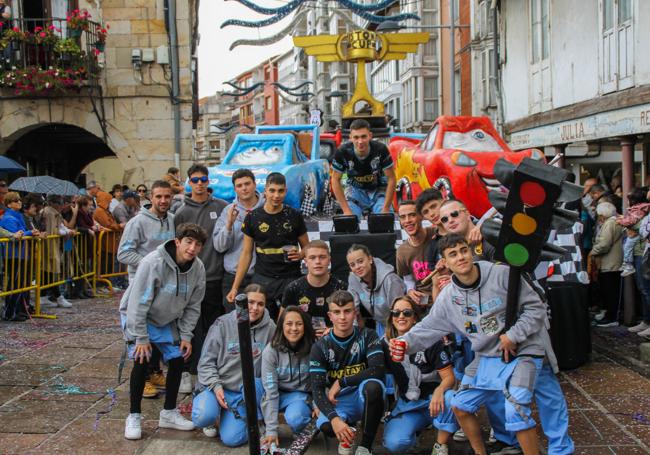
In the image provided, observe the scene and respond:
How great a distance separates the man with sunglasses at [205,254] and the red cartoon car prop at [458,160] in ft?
11.1

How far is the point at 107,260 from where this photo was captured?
13234 millimetres

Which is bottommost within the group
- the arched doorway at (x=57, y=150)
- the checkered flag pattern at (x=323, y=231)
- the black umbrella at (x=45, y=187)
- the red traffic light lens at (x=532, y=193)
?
the checkered flag pattern at (x=323, y=231)

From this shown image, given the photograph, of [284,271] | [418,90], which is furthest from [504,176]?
[418,90]

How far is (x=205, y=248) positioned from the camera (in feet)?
23.3

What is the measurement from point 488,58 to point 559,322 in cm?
2008

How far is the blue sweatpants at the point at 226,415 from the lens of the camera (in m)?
5.56

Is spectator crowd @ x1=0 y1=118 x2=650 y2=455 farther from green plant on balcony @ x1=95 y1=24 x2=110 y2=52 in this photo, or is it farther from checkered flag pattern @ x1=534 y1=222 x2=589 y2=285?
green plant on balcony @ x1=95 y1=24 x2=110 y2=52

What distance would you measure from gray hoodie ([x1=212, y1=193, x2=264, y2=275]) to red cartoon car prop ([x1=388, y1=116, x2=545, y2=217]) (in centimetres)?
320

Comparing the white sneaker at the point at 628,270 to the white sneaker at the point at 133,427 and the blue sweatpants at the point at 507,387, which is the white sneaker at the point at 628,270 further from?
the white sneaker at the point at 133,427

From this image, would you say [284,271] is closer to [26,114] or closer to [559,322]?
[559,322]

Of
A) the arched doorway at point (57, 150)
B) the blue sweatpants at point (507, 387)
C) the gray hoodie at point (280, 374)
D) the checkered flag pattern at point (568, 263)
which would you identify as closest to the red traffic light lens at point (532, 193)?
the blue sweatpants at point (507, 387)

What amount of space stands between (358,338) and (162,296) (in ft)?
5.07

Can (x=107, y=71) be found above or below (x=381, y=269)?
above

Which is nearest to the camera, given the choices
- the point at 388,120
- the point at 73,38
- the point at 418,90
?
the point at 73,38
